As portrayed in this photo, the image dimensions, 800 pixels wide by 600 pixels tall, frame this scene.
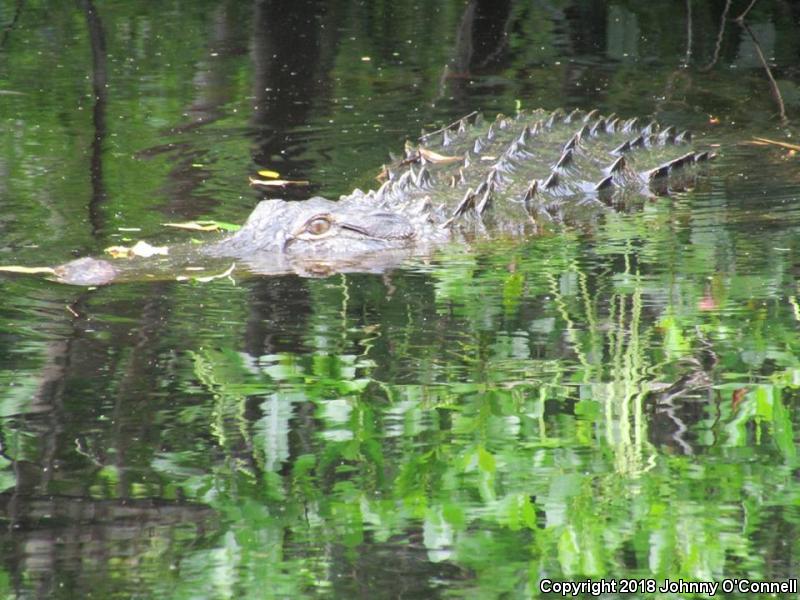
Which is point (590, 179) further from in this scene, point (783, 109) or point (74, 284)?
point (74, 284)

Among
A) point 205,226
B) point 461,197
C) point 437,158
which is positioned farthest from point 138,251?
point 437,158

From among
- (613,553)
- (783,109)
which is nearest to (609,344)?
(613,553)

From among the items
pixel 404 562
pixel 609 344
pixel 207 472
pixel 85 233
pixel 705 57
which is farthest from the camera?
pixel 705 57

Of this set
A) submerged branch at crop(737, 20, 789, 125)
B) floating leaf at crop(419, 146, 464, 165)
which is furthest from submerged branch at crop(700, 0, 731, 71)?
floating leaf at crop(419, 146, 464, 165)

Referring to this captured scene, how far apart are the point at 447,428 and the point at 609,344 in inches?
39.0

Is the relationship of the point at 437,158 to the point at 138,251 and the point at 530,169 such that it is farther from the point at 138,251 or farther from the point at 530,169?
the point at 138,251

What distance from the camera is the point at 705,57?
11.7 meters

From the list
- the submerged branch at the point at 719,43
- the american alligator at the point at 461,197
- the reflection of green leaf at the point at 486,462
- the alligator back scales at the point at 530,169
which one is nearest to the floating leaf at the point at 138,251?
Answer: the american alligator at the point at 461,197

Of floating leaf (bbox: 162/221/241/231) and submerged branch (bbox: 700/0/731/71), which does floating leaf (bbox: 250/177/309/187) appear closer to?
floating leaf (bbox: 162/221/241/231)

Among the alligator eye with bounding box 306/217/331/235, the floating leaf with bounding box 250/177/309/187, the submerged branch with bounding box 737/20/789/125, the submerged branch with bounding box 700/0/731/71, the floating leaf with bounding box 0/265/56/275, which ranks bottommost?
the floating leaf with bounding box 0/265/56/275

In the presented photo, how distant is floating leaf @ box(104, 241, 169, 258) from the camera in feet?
20.0

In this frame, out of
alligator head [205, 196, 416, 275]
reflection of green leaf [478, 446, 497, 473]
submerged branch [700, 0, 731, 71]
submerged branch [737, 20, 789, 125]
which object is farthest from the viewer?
submerged branch [700, 0, 731, 71]

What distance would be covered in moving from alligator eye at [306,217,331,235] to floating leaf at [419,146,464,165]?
5.01 feet

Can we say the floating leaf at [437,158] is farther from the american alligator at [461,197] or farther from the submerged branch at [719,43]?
the submerged branch at [719,43]
